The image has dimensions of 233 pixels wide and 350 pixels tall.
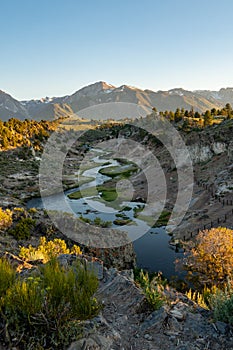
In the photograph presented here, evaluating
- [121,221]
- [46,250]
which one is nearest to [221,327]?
[46,250]

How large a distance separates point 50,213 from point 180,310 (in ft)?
103

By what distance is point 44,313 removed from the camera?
7090mm

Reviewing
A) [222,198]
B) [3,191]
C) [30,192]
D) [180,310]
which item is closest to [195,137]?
[222,198]

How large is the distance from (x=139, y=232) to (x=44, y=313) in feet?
161

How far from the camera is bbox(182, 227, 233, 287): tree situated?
92.0 feet

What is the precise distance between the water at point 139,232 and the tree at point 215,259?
31.9ft

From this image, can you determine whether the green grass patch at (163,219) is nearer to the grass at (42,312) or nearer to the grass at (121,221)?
the grass at (121,221)

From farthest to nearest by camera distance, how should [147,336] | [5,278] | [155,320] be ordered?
[155,320] < [147,336] < [5,278]

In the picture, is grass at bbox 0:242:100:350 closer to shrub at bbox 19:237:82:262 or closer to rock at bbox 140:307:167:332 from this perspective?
rock at bbox 140:307:167:332

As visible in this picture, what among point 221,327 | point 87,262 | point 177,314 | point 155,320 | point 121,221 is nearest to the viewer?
point 221,327

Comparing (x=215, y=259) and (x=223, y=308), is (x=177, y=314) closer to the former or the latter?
(x=223, y=308)

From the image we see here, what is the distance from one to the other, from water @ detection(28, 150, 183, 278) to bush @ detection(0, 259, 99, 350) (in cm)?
3397

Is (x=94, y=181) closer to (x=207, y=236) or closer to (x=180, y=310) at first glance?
(x=207, y=236)

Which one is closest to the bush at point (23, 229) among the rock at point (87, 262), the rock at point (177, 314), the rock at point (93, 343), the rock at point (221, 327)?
the rock at point (87, 262)
